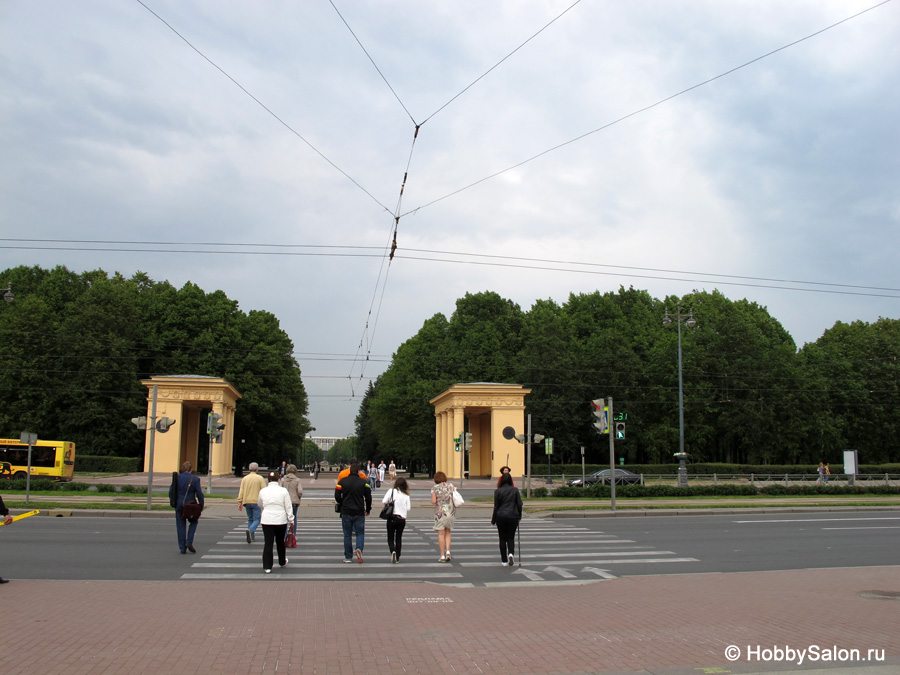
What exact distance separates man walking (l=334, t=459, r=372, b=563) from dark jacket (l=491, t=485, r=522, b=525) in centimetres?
230

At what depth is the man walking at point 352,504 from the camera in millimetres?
12438

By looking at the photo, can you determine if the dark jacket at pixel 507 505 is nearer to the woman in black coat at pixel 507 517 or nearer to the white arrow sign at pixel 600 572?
the woman in black coat at pixel 507 517

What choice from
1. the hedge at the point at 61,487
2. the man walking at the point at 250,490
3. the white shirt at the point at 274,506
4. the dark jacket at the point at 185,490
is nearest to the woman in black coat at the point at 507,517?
the white shirt at the point at 274,506

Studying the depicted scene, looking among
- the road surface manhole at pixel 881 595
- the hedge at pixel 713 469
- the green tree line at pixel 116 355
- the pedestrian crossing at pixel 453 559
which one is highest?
the green tree line at pixel 116 355

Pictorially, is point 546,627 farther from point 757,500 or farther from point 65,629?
point 757,500

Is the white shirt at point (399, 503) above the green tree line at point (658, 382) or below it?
below

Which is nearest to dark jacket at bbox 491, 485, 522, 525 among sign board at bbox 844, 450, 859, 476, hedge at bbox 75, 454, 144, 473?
sign board at bbox 844, 450, 859, 476

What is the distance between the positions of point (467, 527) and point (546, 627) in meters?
12.4

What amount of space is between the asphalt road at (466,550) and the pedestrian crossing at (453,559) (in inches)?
0.8

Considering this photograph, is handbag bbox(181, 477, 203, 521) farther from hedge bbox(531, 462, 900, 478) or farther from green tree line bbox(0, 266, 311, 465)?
green tree line bbox(0, 266, 311, 465)

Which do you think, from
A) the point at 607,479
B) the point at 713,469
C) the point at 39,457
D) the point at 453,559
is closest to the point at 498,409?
the point at 607,479

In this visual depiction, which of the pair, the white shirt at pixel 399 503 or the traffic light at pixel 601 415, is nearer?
the white shirt at pixel 399 503

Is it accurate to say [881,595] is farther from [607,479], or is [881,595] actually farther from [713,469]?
[713,469]

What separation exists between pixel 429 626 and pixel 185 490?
300 inches
